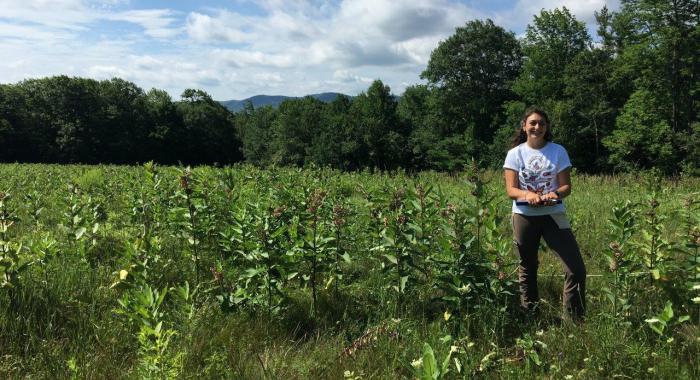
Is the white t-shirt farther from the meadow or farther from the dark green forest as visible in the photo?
the dark green forest

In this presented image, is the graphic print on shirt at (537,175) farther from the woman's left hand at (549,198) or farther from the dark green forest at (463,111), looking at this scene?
the dark green forest at (463,111)

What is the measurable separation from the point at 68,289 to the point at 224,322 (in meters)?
1.50

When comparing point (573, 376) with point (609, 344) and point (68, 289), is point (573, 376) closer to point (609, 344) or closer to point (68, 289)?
point (609, 344)

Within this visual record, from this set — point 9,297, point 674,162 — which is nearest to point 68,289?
point 9,297

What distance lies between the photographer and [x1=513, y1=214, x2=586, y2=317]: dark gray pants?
380 cm

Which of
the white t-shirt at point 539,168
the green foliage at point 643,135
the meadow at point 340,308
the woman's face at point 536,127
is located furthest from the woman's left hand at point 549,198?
the green foliage at point 643,135

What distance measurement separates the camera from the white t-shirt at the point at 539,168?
12.9 feet

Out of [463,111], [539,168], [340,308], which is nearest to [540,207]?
[539,168]

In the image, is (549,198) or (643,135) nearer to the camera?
(549,198)

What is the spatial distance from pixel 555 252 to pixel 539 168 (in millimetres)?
737

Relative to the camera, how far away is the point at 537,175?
3996 mm

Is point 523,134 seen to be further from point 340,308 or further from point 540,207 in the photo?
point 340,308

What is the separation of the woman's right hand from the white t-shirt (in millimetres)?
190

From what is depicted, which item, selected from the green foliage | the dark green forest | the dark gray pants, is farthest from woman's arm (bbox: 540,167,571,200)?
the green foliage
